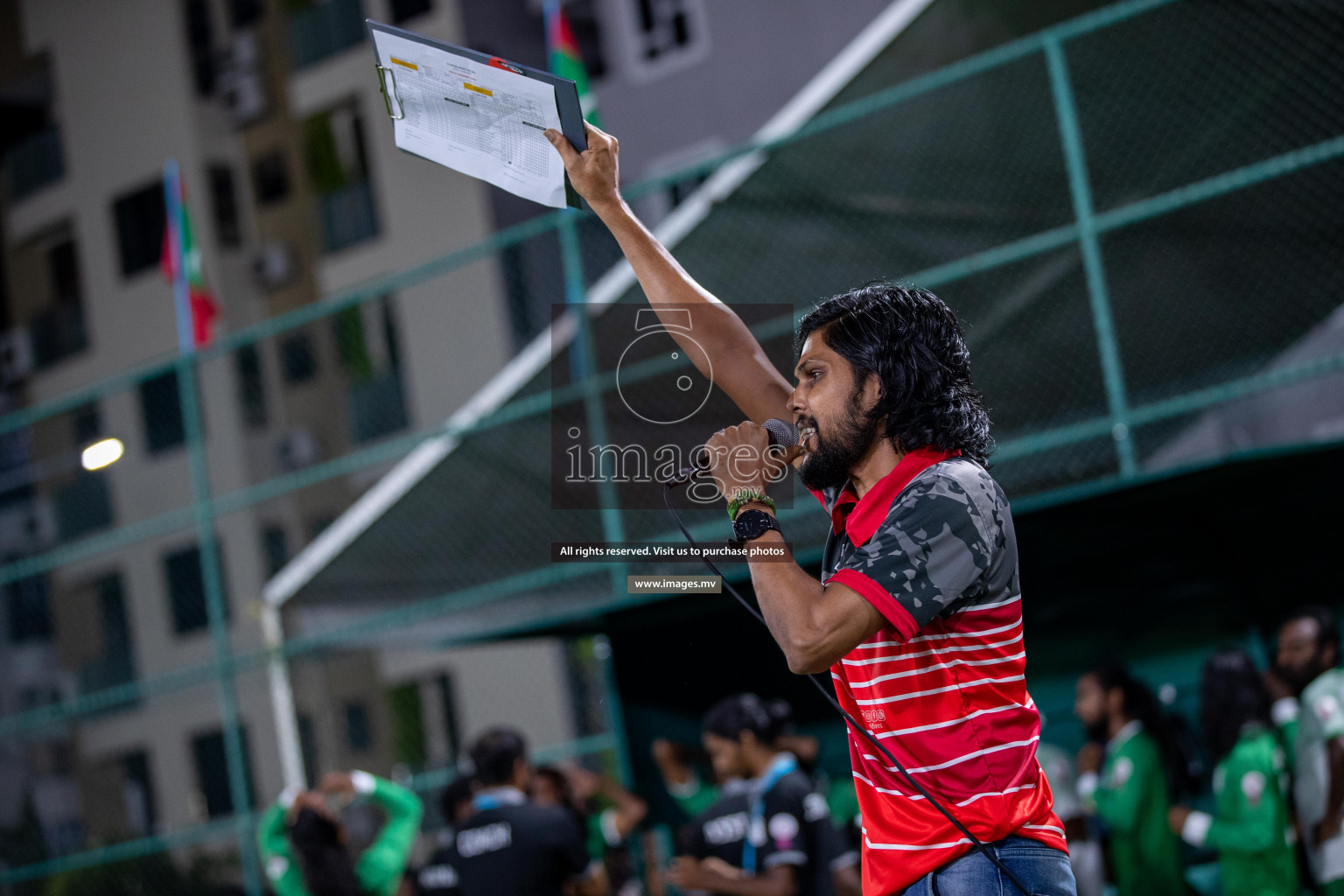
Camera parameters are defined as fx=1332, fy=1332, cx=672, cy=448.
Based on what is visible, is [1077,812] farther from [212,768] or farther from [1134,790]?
[212,768]

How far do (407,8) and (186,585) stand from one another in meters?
10.4

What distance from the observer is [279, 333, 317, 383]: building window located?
23859 mm

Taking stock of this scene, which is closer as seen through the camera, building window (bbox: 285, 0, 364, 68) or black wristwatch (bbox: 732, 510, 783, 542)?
black wristwatch (bbox: 732, 510, 783, 542)

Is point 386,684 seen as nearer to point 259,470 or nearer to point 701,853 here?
point 259,470

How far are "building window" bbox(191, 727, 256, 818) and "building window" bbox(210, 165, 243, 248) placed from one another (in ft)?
30.7

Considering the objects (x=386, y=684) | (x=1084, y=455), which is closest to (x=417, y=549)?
(x=1084, y=455)

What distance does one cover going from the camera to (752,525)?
2238 millimetres

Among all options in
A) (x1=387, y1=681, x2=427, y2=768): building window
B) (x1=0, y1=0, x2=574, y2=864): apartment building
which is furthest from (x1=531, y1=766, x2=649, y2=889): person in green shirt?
(x1=387, y1=681, x2=427, y2=768): building window

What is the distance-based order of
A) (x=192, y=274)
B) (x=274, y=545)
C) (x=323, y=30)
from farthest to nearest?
1. (x=323, y=30)
2. (x=274, y=545)
3. (x=192, y=274)

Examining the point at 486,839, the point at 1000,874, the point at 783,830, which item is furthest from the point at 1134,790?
the point at 1000,874

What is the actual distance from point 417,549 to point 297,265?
18.4m

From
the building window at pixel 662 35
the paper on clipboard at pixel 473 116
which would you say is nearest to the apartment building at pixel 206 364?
the building window at pixel 662 35

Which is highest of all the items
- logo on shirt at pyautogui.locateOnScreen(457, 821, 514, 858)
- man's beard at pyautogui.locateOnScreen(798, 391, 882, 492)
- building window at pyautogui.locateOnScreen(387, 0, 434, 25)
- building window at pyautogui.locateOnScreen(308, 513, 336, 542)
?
building window at pyautogui.locateOnScreen(387, 0, 434, 25)

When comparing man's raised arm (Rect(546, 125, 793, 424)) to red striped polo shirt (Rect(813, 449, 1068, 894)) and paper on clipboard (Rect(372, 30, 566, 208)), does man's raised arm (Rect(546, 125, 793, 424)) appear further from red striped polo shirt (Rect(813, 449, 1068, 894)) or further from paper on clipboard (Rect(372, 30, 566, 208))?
red striped polo shirt (Rect(813, 449, 1068, 894))
